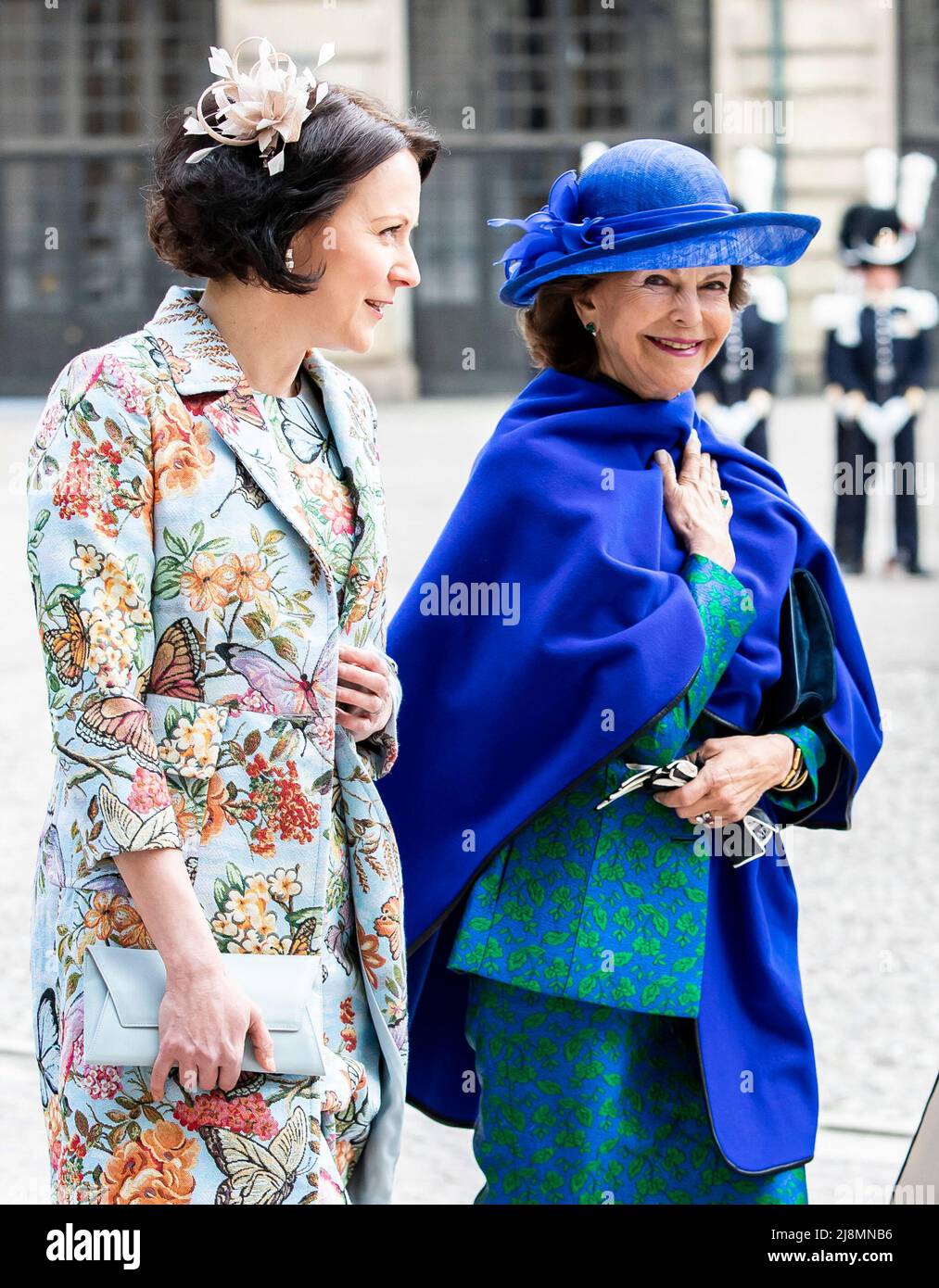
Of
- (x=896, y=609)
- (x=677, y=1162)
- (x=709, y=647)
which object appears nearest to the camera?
(x=709, y=647)

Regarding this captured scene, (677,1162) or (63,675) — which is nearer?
(63,675)

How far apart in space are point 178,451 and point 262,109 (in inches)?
14.8

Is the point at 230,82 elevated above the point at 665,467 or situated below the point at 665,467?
above

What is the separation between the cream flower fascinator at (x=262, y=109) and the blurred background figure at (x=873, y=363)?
8.20 m

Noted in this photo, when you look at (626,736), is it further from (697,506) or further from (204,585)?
(204,585)

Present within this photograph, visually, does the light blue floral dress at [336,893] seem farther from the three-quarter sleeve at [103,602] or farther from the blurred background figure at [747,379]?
the blurred background figure at [747,379]

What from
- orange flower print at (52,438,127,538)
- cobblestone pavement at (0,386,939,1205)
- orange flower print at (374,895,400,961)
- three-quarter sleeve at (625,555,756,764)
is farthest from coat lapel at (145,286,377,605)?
cobblestone pavement at (0,386,939,1205)

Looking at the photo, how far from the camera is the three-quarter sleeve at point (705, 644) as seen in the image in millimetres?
2330

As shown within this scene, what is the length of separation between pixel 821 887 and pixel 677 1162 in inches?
107

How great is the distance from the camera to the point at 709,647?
2.33 meters

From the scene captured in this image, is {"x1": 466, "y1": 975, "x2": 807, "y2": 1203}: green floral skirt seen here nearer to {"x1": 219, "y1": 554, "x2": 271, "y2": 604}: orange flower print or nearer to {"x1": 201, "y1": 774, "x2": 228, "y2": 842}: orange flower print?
{"x1": 201, "y1": 774, "x2": 228, "y2": 842}: orange flower print

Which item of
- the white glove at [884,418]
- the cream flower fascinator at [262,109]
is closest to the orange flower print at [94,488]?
the cream flower fascinator at [262,109]
